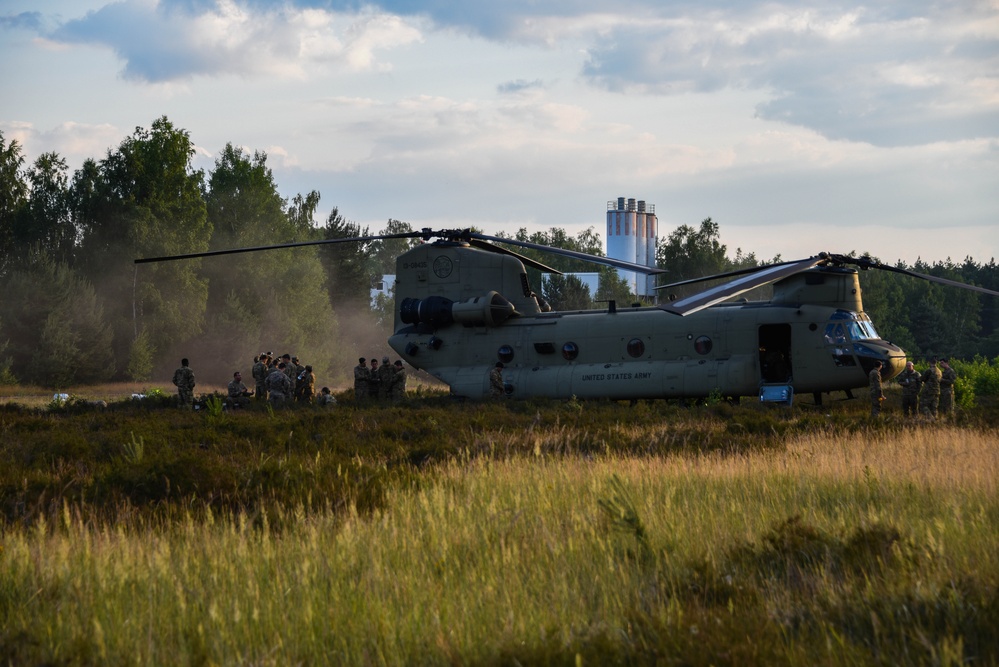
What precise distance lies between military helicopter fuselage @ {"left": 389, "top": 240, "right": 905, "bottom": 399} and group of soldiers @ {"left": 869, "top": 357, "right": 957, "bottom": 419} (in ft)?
1.74

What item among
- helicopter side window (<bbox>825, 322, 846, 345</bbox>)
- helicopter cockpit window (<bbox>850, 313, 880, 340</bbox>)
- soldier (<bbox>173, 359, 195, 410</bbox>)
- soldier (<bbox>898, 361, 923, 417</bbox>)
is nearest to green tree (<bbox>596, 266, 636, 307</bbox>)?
soldier (<bbox>173, 359, 195, 410</bbox>)

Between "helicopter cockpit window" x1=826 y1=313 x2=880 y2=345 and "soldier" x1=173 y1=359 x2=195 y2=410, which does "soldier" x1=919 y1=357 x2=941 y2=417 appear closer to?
"helicopter cockpit window" x1=826 y1=313 x2=880 y2=345

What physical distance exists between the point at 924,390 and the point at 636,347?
21.2 ft

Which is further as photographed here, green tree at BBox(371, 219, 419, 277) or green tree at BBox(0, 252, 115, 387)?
green tree at BBox(371, 219, 419, 277)

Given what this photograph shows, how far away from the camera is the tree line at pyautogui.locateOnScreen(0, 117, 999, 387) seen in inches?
2172

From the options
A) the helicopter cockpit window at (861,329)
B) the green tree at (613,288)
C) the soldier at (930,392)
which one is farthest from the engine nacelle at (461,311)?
the green tree at (613,288)

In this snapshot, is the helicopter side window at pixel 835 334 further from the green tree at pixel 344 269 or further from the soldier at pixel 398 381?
the green tree at pixel 344 269

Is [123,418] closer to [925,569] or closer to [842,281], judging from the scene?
[842,281]

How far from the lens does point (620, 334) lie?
24031 millimetres

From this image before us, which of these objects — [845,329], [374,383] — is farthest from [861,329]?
[374,383]

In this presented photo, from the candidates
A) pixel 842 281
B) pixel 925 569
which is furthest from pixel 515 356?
pixel 925 569

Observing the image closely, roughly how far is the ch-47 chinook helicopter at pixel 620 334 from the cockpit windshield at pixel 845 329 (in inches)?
0.9

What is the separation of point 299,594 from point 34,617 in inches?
66.6

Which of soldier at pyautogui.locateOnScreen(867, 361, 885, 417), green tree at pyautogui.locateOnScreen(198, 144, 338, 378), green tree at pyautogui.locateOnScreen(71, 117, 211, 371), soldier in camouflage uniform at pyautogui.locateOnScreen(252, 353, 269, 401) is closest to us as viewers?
soldier at pyautogui.locateOnScreen(867, 361, 885, 417)
